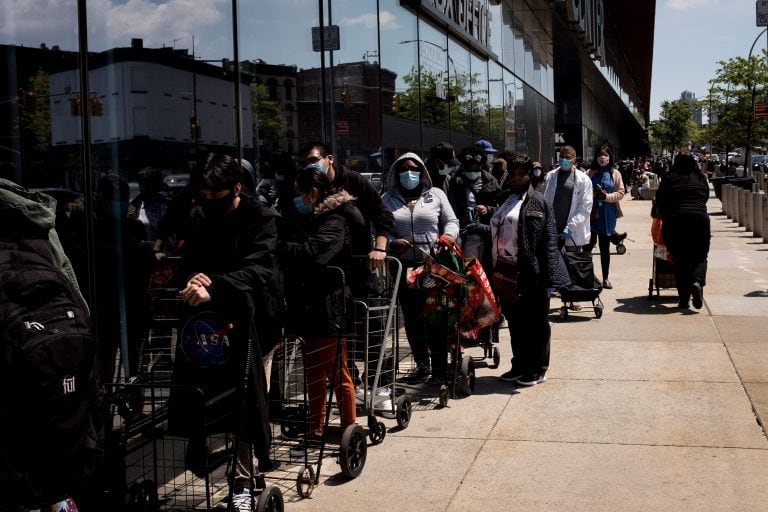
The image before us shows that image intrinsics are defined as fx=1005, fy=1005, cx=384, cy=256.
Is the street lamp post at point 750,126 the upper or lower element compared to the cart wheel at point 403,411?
upper

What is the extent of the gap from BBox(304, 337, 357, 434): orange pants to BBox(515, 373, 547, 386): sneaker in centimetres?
244

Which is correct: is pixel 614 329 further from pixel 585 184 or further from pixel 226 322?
pixel 226 322

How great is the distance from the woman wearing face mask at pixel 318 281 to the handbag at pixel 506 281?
2.36 meters

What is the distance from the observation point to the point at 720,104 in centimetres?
5084

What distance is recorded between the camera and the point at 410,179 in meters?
7.82

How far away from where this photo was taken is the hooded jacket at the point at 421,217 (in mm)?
7902

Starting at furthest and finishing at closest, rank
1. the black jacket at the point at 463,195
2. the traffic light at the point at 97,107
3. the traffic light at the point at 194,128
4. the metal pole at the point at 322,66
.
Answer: the black jacket at the point at 463,195 < the metal pole at the point at 322,66 < the traffic light at the point at 194,128 < the traffic light at the point at 97,107

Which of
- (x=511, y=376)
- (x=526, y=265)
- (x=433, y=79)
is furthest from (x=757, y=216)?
(x=526, y=265)

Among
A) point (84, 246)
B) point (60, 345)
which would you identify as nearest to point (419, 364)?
point (84, 246)

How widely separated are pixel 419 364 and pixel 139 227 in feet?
9.59

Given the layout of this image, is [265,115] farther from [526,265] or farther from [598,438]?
[598,438]

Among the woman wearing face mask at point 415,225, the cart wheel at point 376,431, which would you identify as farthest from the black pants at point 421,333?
the cart wheel at point 376,431

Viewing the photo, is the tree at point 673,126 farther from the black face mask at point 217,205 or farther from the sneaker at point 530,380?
the black face mask at point 217,205

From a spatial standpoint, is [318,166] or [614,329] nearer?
[318,166]
